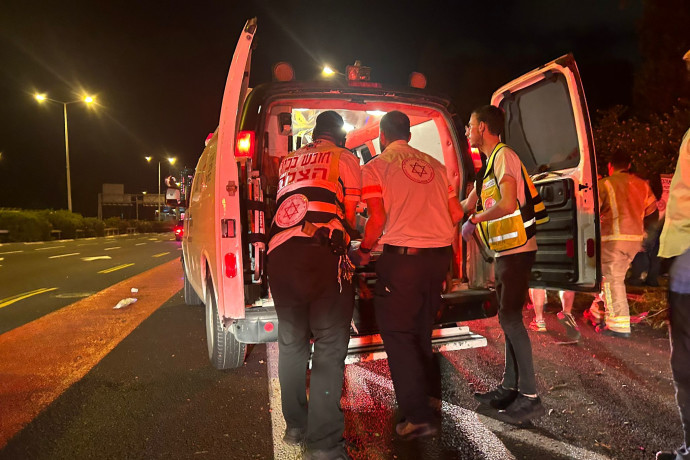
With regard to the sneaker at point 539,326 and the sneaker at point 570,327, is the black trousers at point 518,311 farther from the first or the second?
the sneaker at point 539,326

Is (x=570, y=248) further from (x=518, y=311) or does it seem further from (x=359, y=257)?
(x=359, y=257)

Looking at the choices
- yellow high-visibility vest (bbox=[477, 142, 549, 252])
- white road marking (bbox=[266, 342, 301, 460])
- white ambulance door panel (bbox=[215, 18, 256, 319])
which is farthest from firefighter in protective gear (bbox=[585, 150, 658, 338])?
white ambulance door panel (bbox=[215, 18, 256, 319])

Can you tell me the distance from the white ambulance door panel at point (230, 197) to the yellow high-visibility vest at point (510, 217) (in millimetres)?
1562

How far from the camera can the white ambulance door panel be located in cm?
300

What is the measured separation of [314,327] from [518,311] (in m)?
1.33

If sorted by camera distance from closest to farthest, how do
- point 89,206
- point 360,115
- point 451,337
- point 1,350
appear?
point 451,337 → point 1,350 → point 360,115 → point 89,206

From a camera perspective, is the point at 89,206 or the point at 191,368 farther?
the point at 89,206

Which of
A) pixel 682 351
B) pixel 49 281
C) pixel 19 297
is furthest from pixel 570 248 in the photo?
pixel 49 281

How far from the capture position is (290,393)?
2.64 metres

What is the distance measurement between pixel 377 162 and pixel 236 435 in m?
1.78

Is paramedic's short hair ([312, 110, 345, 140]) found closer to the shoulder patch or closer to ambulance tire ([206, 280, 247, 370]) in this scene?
the shoulder patch

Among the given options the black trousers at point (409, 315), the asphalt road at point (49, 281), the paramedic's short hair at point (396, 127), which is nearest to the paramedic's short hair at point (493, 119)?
the paramedic's short hair at point (396, 127)

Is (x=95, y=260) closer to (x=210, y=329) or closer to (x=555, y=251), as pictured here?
(x=210, y=329)

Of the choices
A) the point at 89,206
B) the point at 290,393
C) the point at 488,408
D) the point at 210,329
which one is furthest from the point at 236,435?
the point at 89,206
